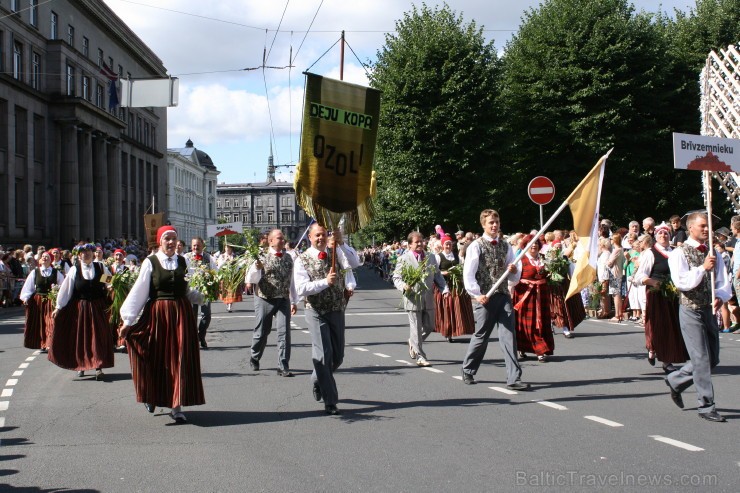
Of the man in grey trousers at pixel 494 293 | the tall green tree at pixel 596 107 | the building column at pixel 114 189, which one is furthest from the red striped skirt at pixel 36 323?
the building column at pixel 114 189

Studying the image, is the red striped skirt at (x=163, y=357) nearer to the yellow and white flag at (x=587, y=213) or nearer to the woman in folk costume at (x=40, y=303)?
the yellow and white flag at (x=587, y=213)

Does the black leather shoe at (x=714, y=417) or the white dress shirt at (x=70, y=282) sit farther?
the white dress shirt at (x=70, y=282)

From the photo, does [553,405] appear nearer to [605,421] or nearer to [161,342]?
[605,421]

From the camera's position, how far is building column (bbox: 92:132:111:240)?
180 ft

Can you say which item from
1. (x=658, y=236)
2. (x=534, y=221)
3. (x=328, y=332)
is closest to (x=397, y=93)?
(x=534, y=221)

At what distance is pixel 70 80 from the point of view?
4850cm

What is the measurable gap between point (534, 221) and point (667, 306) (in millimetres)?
27751

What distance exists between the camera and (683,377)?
25.2 ft

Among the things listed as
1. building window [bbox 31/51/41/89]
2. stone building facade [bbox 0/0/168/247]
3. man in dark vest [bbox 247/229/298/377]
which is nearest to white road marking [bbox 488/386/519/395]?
man in dark vest [bbox 247/229/298/377]

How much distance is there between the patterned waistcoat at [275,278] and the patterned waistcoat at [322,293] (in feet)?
9.45

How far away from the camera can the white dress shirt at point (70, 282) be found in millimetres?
11078

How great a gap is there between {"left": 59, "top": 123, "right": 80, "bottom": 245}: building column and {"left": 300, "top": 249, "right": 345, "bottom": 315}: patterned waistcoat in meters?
42.4

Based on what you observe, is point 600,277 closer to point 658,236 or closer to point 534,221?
point 658,236

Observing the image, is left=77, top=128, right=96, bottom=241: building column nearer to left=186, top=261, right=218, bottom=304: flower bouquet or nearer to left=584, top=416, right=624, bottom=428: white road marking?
left=186, top=261, right=218, bottom=304: flower bouquet
